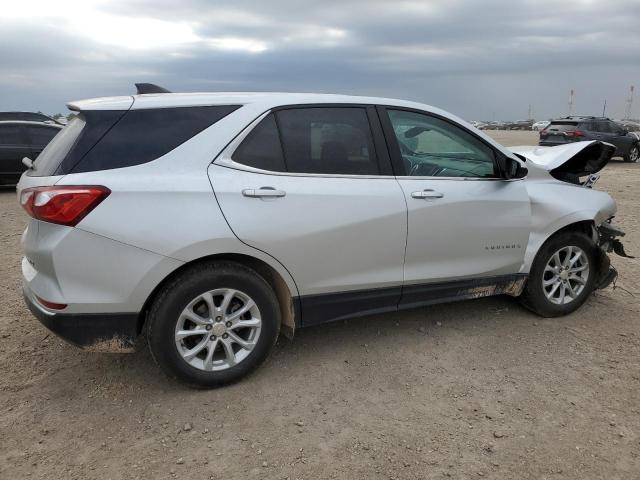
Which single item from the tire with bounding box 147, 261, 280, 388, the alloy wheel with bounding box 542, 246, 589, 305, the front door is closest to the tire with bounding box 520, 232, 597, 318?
the alloy wheel with bounding box 542, 246, 589, 305

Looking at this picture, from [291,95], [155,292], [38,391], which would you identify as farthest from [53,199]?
[291,95]

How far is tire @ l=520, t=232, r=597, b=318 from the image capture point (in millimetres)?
4105

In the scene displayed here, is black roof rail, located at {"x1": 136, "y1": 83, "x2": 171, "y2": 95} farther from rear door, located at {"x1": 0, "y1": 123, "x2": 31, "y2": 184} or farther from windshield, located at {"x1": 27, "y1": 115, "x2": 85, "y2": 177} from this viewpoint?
rear door, located at {"x1": 0, "y1": 123, "x2": 31, "y2": 184}

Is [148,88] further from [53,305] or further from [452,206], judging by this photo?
[452,206]

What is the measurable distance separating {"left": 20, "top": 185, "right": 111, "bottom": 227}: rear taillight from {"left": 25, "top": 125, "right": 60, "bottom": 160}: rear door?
9.45m

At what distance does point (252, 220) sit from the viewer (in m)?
2.98

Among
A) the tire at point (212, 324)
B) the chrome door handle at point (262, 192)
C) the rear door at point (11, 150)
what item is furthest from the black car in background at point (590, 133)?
the tire at point (212, 324)

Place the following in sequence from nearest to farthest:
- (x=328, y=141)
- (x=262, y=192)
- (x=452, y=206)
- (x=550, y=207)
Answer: (x=262, y=192)
(x=328, y=141)
(x=452, y=206)
(x=550, y=207)

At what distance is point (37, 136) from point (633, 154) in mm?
19306

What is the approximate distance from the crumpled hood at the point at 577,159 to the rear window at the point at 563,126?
15.3 m

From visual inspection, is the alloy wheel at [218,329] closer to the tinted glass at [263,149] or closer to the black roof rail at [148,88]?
the tinted glass at [263,149]

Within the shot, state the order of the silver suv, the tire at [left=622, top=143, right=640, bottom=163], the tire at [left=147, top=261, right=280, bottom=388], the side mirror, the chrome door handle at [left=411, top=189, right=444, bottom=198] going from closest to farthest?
1. the silver suv
2. the tire at [left=147, top=261, right=280, bottom=388]
3. the chrome door handle at [left=411, top=189, right=444, bottom=198]
4. the side mirror
5. the tire at [left=622, top=143, right=640, bottom=163]

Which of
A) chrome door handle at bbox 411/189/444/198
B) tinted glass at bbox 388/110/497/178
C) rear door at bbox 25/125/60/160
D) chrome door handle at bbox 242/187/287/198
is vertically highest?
tinted glass at bbox 388/110/497/178

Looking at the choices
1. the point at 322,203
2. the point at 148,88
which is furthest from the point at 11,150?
the point at 322,203
